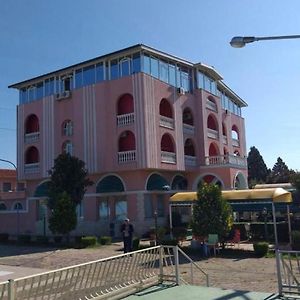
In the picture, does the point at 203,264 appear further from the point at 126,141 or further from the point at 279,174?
the point at 279,174

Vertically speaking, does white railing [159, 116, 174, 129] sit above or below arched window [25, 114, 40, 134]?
below

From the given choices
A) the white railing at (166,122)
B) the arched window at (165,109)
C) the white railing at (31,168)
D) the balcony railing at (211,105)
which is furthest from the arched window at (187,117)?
the white railing at (31,168)

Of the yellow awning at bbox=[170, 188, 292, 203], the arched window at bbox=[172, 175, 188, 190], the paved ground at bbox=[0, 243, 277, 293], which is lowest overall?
the paved ground at bbox=[0, 243, 277, 293]

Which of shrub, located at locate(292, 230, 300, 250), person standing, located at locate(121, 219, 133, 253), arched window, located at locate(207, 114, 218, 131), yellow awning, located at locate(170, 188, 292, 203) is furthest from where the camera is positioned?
arched window, located at locate(207, 114, 218, 131)

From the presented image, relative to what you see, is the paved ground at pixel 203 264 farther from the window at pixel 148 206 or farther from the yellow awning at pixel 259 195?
the window at pixel 148 206

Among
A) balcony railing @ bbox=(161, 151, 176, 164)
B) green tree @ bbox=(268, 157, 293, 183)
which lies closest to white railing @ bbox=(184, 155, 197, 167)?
balcony railing @ bbox=(161, 151, 176, 164)

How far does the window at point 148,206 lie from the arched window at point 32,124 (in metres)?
12.1

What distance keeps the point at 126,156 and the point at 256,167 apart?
47.3 m

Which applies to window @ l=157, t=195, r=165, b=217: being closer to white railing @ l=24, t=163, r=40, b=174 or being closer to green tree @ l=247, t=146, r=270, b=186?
white railing @ l=24, t=163, r=40, b=174

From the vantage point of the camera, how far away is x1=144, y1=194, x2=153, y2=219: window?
1204 inches

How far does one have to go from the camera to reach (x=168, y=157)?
31609 mm

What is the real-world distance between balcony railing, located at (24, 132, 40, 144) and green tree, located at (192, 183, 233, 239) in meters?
19.2

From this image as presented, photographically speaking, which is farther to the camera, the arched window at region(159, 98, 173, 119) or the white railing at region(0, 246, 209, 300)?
the arched window at region(159, 98, 173, 119)

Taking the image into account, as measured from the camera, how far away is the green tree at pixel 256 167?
72.5 m
